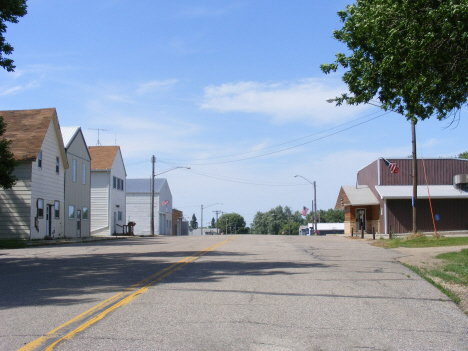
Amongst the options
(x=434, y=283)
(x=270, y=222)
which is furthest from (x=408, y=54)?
(x=270, y=222)

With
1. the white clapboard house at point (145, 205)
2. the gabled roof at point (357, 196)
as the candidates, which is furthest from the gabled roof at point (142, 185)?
the gabled roof at point (357, 196)

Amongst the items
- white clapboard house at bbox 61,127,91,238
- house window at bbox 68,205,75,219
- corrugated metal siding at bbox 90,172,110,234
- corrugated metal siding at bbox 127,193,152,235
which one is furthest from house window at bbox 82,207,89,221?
corrugated metal siding at bbox 127,193,152,235

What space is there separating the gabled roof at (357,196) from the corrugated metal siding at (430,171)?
1.73 meters

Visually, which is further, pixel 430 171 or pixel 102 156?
pixel 102 156

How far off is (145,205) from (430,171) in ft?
120

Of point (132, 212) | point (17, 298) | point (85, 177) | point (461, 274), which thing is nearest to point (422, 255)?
point (461, 274)

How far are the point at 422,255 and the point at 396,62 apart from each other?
7.86 meters

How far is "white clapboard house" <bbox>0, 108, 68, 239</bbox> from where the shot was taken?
1134 inches

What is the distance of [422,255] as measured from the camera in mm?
16531

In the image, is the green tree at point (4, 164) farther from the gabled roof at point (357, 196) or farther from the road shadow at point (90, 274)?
the gabled roof at point (357, 196)

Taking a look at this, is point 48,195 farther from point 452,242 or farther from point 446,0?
point 446,0

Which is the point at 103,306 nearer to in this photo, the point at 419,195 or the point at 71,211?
the point at 71,211

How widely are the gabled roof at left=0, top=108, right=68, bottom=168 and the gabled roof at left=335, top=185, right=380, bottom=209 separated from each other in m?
22.7

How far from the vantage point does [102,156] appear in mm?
47875
